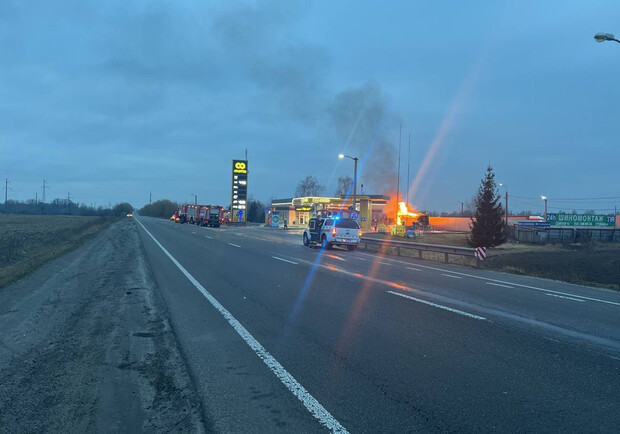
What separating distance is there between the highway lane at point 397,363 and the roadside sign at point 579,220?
2362 inches

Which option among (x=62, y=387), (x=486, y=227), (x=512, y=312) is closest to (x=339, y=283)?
(x=512, y=312)

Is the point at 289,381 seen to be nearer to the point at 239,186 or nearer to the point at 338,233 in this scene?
the point at 338,233

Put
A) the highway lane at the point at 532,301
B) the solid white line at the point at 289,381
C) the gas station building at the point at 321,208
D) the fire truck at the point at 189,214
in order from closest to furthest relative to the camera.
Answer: the solid white line at the point at 289,381 → the highway lane at the point at 532,301 → the gas station building at the point at 321,208 → the fire truck at the point at 189,214

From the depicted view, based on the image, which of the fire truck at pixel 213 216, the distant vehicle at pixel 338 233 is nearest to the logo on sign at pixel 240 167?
the fire truck at pixel 213 216

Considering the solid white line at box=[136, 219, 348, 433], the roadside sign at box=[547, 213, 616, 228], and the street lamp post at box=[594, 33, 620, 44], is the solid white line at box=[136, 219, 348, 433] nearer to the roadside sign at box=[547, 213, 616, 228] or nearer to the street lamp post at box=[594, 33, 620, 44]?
the street lamp post at box=[594, 33, 620, 44]

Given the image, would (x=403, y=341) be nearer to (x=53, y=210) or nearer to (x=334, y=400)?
(x=334, y=400)

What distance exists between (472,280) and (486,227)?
76.5 feet

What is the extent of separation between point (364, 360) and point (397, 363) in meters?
0.43

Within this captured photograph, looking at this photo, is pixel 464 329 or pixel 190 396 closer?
pixel 190 396

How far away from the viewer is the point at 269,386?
16.3 feet

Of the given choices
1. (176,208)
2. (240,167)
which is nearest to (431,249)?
(240,167)

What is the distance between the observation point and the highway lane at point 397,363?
425 centimetres

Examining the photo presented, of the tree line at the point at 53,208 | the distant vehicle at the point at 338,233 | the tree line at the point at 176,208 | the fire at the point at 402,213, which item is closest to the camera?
the distant vehicle at the point at 338,233

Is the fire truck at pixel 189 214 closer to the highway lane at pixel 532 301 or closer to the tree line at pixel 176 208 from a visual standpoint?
the tree line at pixel 176 208
